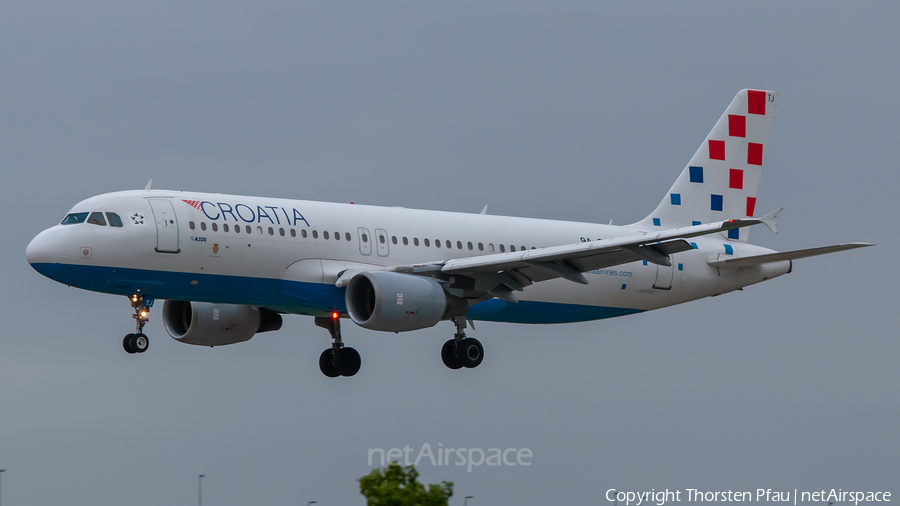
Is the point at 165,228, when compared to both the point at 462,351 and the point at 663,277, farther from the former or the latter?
the point at 663,277

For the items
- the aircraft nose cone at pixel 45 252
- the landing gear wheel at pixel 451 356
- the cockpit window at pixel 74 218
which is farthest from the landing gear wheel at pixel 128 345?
the landing gear wheel at pixel 451 356

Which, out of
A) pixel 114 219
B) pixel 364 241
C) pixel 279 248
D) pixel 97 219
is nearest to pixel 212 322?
pixel 279 248

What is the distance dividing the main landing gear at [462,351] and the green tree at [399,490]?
11.0 m

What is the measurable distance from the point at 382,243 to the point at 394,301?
3454 mm

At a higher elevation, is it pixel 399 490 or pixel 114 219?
pixel 114 219

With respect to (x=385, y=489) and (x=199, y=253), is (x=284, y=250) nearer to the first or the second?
(x=199, y=253)

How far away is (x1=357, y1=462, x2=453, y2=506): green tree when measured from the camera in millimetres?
Result: 30484

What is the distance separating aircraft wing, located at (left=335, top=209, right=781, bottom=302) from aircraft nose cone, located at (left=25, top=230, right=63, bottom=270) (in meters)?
8.09

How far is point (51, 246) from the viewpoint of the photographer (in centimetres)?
3694

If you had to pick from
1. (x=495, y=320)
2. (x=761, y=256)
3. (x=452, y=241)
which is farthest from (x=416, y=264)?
(x=761, y=256)

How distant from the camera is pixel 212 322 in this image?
144ft

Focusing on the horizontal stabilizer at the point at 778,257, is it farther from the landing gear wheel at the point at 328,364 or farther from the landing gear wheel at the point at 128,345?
the landing gear wheel at the point at 128,345

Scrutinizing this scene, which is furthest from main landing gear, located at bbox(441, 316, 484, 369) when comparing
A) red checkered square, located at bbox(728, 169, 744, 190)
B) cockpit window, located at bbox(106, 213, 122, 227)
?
red checkered square, located at bbox(728, 169, 744, 190)

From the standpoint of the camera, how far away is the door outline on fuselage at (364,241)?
40.8m
